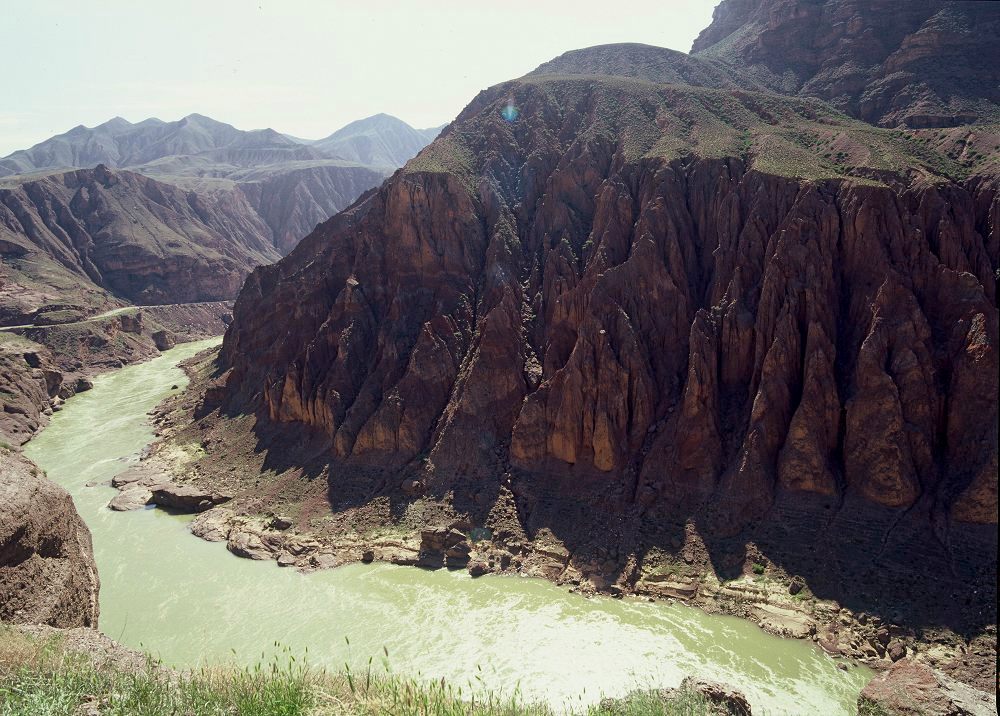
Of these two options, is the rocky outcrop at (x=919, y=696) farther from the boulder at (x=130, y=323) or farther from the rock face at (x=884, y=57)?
the boulder at (x=130, y=323)

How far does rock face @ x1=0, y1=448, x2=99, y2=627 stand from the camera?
69.9ft

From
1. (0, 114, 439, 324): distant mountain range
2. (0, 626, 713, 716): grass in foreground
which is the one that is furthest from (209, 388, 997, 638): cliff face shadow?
(0, 114, 439, 324): distant mountain range

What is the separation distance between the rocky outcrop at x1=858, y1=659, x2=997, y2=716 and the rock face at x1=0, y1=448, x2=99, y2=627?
A: 29322 millimetres

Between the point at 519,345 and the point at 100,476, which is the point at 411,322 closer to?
the point at 519,345

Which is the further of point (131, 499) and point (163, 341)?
point (163, 341)

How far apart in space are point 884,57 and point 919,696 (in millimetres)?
66228

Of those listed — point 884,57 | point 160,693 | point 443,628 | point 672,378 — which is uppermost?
point 884,57

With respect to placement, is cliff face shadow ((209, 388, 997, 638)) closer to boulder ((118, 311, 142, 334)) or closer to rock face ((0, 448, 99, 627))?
rock face ((0, 448, 99, 627))

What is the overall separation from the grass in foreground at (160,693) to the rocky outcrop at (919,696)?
1180 cm

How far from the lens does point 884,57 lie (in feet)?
210

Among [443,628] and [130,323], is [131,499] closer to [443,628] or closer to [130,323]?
[443,628]

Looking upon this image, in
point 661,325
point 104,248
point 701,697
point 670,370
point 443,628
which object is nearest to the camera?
point 701,697

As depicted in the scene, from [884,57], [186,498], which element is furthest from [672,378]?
[884,57]

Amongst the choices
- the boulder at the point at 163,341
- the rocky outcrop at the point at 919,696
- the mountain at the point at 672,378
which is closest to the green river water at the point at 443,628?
the mountain at the point at 672,378
